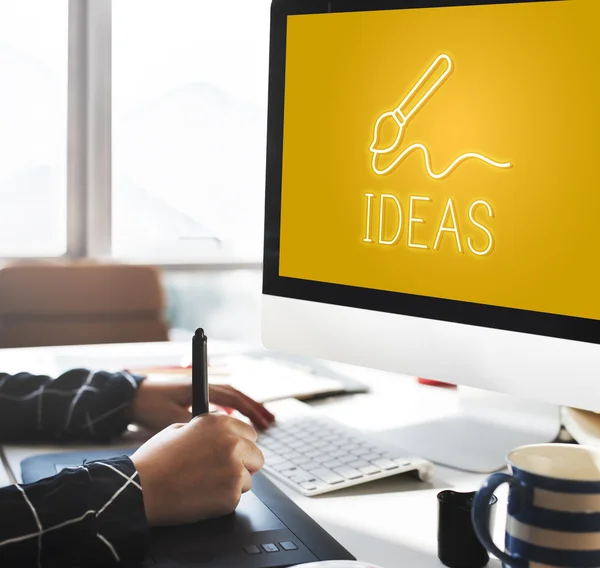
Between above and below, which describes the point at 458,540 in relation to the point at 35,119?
below

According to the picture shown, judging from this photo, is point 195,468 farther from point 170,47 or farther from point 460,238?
point 170,47

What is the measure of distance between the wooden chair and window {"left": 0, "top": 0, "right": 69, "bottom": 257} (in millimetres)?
621

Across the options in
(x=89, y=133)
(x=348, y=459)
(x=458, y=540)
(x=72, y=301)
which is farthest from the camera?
(x=89, y=133)

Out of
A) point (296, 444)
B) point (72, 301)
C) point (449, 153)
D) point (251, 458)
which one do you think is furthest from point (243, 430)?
point (72, 301)

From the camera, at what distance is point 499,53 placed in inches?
31.8

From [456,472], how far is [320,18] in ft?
1.78

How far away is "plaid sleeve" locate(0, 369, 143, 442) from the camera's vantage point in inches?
39.3

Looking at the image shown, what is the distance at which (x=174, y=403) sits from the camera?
41.6 inches

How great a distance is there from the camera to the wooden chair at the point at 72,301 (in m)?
2.52

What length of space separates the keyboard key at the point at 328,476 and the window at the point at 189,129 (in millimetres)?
2574

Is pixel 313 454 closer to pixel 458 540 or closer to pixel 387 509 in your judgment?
pixel 387 509

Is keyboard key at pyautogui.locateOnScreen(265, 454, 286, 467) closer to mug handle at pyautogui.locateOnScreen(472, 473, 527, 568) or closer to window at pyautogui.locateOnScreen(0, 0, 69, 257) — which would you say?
mug handle at pyautogui.locateOnScreen(472, 473, 527, 568)

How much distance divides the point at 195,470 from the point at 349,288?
0.30 m

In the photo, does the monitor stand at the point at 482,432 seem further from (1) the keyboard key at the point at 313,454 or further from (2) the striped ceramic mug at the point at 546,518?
(2) the striped ceramic mug at the point at 546,518
